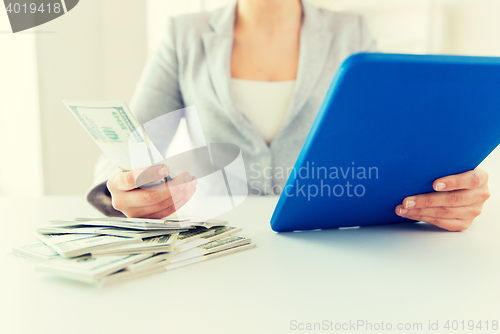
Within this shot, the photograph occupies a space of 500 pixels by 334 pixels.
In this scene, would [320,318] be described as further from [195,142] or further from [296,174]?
[195,142]

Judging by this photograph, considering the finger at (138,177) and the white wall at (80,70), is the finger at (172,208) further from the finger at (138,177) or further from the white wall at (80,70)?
the white wall at (80,70)

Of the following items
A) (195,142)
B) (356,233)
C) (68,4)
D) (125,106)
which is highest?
(68,4)

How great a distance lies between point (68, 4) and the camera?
7.42 ft

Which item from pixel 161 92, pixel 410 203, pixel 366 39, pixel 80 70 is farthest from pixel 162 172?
pixel 80 70

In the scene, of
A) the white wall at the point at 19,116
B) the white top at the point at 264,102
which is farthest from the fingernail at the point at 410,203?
the white wall at the point at 19,116

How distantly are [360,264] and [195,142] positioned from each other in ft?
3.14

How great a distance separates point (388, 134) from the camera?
59cm

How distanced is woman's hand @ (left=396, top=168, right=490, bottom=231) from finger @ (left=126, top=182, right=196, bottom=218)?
1.59 feet

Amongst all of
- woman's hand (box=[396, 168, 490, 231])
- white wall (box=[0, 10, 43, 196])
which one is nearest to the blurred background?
white wall (box=[0, 10, 43, 196])

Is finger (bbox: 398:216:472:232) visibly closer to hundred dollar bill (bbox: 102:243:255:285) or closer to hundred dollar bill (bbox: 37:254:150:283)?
hundred dollar bill (bbox: 102:243:255:285)

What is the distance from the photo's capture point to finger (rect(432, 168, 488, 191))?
2.47ft

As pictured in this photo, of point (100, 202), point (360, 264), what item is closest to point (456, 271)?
point (360, 264)

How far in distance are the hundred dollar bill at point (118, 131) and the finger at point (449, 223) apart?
0.61 meters

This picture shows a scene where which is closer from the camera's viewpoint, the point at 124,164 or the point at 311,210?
the point at 311,210
